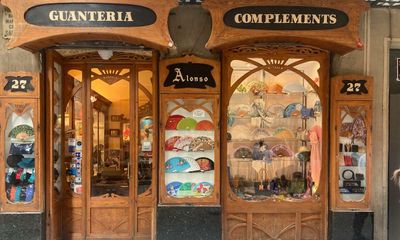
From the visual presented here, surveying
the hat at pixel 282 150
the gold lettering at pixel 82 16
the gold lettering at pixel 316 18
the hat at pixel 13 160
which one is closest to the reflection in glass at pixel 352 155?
the hat at pixel 282 150

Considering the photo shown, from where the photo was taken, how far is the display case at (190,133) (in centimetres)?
A: 641

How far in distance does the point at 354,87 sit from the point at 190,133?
8.51 ft

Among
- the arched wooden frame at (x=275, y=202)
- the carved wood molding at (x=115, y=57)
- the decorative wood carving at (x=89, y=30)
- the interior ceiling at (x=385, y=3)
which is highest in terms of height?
the interior ceiling at (x=385, y=3)

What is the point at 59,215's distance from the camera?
6809 mm

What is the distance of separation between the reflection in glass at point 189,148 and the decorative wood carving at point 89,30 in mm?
1211

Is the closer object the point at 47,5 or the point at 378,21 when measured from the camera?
the point at 47,5

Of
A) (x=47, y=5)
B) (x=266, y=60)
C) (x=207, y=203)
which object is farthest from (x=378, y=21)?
(x=47, y=5)

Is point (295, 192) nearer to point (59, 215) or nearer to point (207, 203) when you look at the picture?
point (207, 203)

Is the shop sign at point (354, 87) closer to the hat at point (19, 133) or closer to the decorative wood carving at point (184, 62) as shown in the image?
the decorative wood carving at point (184, 62)

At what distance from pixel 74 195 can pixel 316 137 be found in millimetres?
4024

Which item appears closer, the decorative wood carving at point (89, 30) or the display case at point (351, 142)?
the decorative wood carving at point (89, 30)

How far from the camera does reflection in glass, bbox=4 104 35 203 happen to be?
20.8ft

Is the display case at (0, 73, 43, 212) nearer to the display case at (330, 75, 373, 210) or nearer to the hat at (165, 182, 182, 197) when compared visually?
the hat at (165, 182, 182, 197)

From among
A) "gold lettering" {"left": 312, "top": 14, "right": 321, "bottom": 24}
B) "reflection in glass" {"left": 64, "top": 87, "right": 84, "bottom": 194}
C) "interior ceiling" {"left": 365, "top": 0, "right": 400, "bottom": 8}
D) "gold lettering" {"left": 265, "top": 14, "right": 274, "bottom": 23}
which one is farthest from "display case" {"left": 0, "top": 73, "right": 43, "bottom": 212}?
"interior ceiling" {"left": 365, "top": 0, "right": 400, "bottom": 8}
